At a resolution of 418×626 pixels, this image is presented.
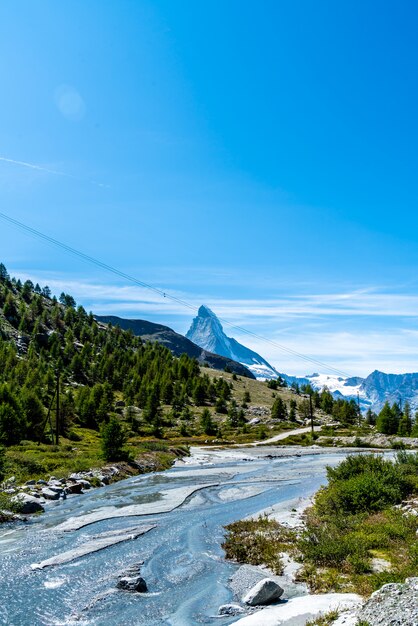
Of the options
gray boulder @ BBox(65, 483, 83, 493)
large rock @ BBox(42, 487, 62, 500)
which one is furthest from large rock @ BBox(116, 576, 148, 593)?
gray boulder @ BBox(65, 483, 83, 493)

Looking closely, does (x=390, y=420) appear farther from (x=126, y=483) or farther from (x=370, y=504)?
(x=370, y=504)

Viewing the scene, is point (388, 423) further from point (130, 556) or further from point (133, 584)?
point (133, 584)

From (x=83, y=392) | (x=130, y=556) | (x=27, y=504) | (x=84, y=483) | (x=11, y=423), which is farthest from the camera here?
(x=83, y=392)

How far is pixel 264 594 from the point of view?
59.6ft

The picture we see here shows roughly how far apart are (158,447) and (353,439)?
67.2 m

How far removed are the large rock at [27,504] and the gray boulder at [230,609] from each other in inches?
907

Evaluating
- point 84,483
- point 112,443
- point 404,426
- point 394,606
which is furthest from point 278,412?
point 394,606

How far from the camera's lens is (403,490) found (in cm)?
3388

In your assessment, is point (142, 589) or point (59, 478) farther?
point (59, 478)

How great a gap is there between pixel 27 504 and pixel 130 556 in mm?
14470

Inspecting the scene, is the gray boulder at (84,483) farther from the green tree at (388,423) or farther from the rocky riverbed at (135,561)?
the green tree at (388,423)

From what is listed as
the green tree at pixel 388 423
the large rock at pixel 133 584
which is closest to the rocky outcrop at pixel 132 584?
the large rock at pixel 133 584

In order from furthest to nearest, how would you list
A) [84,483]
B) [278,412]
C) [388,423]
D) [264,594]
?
[278,412] < [388,423] < [84,483] < [264,594]

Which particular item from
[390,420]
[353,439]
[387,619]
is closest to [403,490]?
[387,619]
